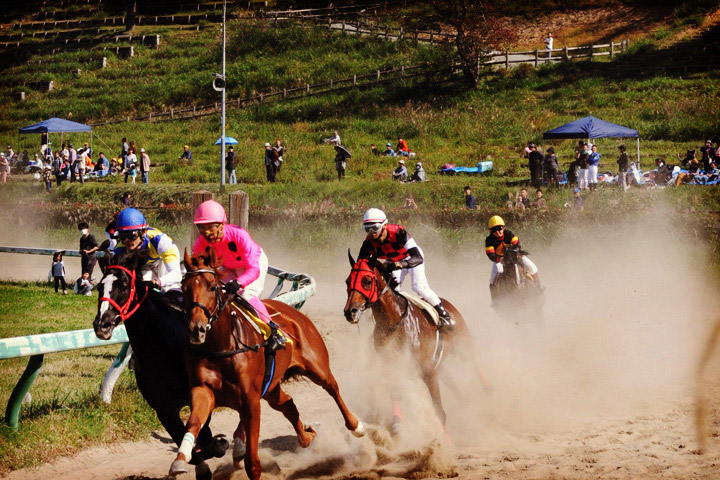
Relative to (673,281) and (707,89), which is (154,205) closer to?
(673,281)

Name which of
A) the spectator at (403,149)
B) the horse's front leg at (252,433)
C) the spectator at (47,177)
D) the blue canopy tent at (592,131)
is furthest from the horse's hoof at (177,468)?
the spectator at (403,149)

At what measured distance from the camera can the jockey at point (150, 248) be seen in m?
6.63

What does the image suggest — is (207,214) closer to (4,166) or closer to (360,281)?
(360,281)

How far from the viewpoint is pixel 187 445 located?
17.6 ft

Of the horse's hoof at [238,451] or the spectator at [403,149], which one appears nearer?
the horse's hoof at [238,451]

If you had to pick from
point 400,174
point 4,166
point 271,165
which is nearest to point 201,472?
point 400,174

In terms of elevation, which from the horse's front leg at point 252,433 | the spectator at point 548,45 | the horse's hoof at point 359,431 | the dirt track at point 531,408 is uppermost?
the spectator at point 548,45

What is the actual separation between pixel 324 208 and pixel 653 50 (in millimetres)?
28581

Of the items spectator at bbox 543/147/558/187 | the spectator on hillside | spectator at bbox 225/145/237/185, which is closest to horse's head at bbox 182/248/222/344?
spectator at bbox 543/147/558/187

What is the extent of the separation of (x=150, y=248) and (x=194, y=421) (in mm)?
1856

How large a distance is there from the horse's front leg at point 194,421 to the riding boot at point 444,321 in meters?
3.48

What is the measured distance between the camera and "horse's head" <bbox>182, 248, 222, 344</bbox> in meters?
5.63

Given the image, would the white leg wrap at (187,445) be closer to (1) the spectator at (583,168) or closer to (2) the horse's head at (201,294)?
(2) the horse's head at (201,294)

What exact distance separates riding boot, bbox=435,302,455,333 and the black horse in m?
3.04
